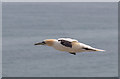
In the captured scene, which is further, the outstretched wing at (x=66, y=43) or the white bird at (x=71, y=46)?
the outstretched wing at (x=66, y=43)

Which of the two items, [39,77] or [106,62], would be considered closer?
[39,77]

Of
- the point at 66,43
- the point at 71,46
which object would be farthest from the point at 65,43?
the point at 71,46

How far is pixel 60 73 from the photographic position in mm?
107312

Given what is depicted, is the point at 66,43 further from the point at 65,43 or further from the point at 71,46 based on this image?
the point at 71,46

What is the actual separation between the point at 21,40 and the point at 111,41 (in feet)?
94.9

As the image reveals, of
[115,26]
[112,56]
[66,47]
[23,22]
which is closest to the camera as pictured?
[66,47]

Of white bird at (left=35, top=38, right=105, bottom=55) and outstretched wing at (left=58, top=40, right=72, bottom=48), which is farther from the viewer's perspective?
outstretched wing at (left=58, top=40, right=72, bottom=48)

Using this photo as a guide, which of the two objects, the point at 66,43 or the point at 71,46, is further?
the point at 66,43

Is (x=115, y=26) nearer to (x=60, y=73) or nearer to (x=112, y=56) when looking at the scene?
(x=112, y=56)

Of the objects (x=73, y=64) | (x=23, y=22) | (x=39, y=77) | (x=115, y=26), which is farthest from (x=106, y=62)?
(x=23, y=22)

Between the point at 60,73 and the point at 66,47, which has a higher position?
the point at 66,47

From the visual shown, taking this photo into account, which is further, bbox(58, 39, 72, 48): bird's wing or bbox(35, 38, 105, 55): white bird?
bbox(58, 39, 72, 48): bird's wing

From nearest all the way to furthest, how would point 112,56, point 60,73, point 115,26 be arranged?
1. point 60,73
2. point 112,56
3. point 115,26

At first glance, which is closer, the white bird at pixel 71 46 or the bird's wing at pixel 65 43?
the white bird at pixel 71 46
